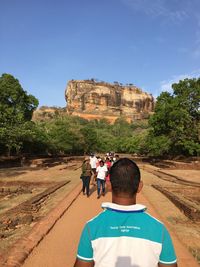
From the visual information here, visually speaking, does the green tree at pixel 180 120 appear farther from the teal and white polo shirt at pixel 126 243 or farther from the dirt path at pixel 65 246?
the teal and white polo shirt at pixel 126 243

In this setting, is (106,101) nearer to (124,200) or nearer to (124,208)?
(124,200)

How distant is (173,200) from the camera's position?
1126 cm

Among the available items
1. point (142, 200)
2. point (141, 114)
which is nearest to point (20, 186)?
point (142, 200)

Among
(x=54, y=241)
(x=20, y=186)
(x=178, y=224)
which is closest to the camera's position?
(x=54, y=241)

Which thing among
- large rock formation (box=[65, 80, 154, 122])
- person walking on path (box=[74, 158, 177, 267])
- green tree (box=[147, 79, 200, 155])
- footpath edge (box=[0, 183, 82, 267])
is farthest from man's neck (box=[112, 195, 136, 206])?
large rock formation (box=[65, 80, 154, 122])

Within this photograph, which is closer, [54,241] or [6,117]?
[54,241]

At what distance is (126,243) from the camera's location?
6.48 ft

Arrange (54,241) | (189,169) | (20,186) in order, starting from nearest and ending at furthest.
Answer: (54,241) → (20,186) → (189,169)

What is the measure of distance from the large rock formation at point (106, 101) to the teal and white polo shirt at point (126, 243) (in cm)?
14934

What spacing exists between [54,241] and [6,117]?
21.2 metres

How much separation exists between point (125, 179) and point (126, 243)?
463 mm

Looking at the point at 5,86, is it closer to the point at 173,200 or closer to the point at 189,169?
the point at 189,169

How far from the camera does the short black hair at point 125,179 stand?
2.22m

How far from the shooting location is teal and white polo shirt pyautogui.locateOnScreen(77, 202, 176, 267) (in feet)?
6.48
